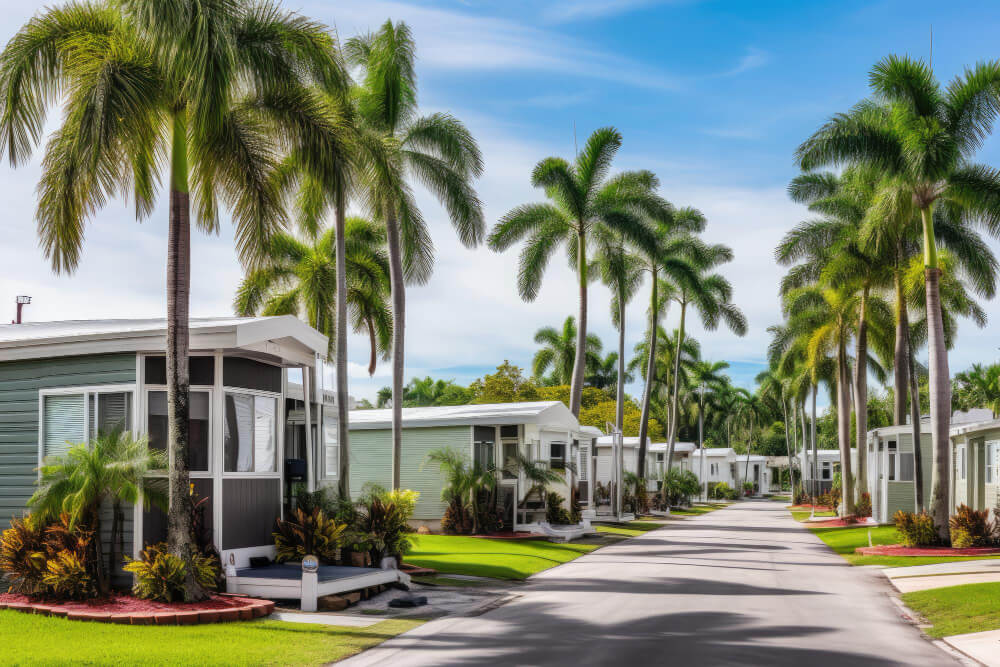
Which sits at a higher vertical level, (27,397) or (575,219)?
(575,219)

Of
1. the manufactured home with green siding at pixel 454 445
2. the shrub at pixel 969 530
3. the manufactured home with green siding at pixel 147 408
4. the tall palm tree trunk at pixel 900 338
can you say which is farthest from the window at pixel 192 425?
the tall palm tree trunk at pixel 900 338

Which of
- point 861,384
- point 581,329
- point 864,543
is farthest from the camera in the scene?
point 861,384

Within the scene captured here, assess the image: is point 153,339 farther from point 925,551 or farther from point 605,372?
point 605,372

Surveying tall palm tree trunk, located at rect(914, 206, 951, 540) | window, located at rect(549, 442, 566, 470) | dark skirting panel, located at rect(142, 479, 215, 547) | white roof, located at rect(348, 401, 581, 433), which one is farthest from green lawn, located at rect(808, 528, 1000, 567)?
dark skirting panel, located at rect(142, 479, 215, 547)

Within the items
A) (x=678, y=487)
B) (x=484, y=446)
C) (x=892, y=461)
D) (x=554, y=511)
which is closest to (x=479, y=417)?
(x=484, y=446)

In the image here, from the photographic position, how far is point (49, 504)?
12.8 m

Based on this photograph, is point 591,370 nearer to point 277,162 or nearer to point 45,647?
point 277,162

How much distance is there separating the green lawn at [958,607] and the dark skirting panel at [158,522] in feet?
33.9

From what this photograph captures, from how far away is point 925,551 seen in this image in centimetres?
2209

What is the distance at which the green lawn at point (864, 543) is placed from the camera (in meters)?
20.7

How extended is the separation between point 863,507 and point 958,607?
23.9m

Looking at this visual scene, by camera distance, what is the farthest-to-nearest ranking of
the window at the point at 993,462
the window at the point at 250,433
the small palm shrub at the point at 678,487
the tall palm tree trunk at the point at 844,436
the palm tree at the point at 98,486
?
the small palm shrub at the point at 678,487 → the tall palm tree trunk at the point at 844,436 → the window at the point at 993,462 → the window at the point at 250,433 → the palm tree at the point at 98,486

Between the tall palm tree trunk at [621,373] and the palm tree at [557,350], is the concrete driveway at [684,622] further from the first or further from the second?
the palm tree at [557,350]

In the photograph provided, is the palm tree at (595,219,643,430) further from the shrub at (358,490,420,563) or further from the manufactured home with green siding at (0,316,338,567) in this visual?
the manufactured home with green siding at (0,316,338,567)
